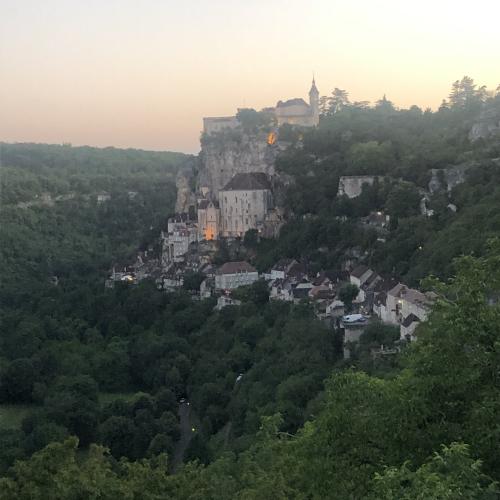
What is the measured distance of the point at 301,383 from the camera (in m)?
33.2

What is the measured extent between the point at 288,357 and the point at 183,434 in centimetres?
596

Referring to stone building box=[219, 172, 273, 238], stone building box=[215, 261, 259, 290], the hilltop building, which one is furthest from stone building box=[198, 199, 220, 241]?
the hilltop building

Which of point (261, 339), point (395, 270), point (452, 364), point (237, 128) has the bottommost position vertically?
point (261, 339)

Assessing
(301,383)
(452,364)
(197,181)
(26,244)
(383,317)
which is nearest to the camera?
(452,364)

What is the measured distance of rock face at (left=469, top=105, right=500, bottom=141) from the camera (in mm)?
58188

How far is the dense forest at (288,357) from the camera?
1072 cm

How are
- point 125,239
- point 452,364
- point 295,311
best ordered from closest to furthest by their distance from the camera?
point 452,364 → point 295,311 → point 125,239

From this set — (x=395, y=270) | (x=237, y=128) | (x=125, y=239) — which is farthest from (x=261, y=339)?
(x=125, y=239)

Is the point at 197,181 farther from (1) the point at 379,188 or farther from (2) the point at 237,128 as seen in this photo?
(1) the point at 379,188

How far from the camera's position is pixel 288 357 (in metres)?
37.1

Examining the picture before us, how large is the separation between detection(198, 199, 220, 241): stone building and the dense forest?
520 centimetres

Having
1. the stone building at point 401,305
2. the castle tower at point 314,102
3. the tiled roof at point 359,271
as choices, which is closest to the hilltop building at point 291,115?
the castle tower at point 314,102

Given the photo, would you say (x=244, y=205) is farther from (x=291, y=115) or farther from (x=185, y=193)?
(x=291, y=115)

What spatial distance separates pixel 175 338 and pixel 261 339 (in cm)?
772
